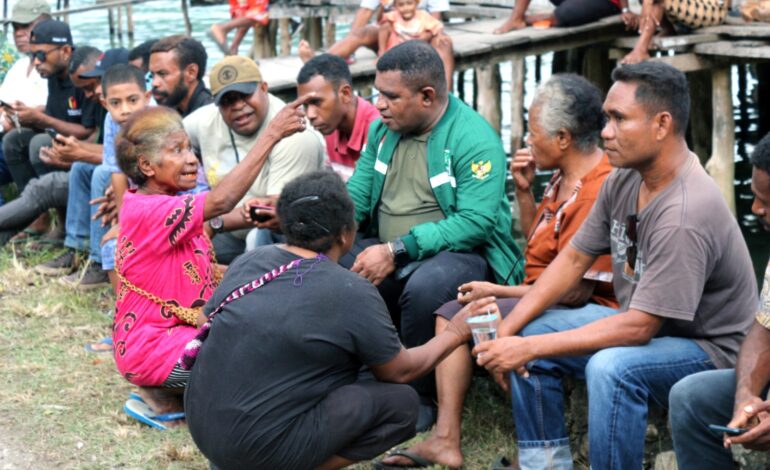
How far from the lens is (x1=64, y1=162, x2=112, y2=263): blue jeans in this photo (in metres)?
6.93

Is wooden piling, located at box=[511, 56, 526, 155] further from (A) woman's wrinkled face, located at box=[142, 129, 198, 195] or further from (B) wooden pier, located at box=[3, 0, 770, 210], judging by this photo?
(A) woman's wrinkled face, located at box=[142, 129, 198, 195]

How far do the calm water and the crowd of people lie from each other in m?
5.59

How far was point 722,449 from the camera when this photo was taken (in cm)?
381

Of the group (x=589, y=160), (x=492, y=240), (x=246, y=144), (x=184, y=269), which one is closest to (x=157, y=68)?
(x=246, y=144)

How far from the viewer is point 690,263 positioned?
3869 millimetres

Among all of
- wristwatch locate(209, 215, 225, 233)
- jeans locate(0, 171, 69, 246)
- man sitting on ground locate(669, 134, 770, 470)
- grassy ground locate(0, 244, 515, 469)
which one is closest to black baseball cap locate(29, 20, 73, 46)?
jeans locate(0, 171, 69, 246)

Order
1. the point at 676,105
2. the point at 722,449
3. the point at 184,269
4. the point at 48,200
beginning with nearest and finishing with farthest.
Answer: the point at 722,449
the point at 676,105
the point at 184,269
the point at 48,200

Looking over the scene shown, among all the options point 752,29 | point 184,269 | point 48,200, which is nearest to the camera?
point 184,269

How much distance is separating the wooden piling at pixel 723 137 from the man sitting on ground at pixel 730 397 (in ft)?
20.5

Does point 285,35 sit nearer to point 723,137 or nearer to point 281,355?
point 723,137

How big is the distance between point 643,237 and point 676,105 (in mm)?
479

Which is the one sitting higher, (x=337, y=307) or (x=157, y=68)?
(x=157, y=68)

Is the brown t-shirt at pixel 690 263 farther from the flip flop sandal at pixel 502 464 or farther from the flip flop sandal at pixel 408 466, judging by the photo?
the flip flop sandal at pixel 408 466

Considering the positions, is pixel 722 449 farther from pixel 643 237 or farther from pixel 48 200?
pixel 48 200
